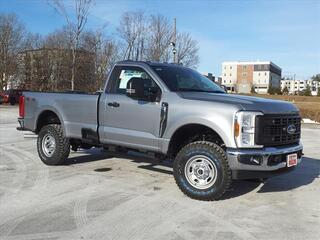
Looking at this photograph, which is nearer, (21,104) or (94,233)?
(94,233)

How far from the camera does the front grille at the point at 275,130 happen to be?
6109 millimetres

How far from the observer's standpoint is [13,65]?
54.8 meters

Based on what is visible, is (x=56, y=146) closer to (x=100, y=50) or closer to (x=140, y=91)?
(x=140, y=91)

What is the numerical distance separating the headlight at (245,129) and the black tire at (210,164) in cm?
36

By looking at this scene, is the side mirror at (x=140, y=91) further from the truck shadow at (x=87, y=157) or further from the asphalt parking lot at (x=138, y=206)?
the truck shadow at (x=87, y=157)

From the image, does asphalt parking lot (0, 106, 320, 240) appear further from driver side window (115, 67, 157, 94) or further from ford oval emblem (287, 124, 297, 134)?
driver side window (115, 67, 157, 94)

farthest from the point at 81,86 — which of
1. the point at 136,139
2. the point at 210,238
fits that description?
the point at 210,238

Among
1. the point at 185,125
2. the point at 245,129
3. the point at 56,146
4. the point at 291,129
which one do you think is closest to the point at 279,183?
the point at 291,129

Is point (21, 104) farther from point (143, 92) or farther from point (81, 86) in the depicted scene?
point (81, 86)

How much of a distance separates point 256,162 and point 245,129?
48 centimetres

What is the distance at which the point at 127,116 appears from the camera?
7.42m

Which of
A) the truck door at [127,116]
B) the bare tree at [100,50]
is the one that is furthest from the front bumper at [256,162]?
the bare tree at [100,50]

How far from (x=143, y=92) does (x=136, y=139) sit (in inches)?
31.8

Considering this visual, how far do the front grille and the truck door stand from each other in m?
1.65
